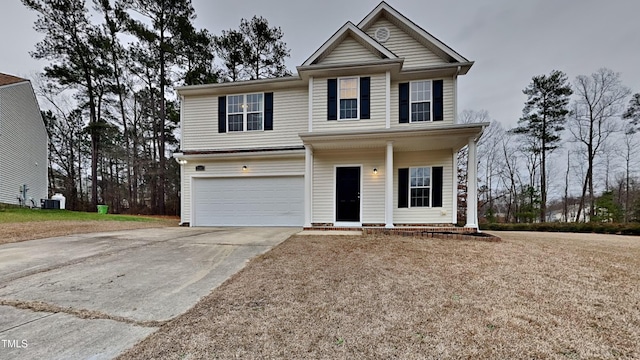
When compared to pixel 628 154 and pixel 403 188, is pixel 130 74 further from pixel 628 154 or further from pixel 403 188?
pixel 628 154

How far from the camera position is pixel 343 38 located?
31.1 feet

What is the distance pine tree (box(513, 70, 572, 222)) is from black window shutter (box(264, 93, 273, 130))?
18.3 m

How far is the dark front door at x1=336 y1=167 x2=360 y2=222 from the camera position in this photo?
29.7 ft

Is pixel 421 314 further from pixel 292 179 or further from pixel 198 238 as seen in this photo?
pixel 292 179

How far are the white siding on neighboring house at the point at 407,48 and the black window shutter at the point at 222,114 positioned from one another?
20.3 ft

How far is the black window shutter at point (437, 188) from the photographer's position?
8.82 metres

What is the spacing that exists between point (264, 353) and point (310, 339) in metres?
0.41

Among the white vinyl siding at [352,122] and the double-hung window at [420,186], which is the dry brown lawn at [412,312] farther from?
the white vinyl siding at [352,122]

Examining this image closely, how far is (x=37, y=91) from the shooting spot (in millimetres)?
19234

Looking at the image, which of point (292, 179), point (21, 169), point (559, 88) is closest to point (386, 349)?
point (292, 179)

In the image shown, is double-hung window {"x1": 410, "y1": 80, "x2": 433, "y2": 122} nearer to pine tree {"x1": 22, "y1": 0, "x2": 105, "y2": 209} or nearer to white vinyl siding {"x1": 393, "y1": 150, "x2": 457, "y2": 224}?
white vinyl siding {"x1": 393, "y1": 150, "x2": 457, "y2": 224}
